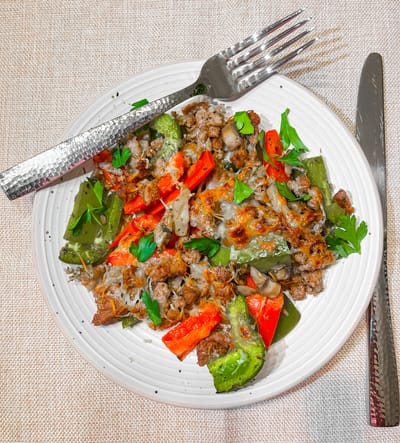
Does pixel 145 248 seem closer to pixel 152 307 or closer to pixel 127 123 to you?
pixel 152 307

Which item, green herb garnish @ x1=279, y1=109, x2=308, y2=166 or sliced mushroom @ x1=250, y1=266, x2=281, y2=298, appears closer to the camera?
sliced mushroom @ x1=250, y1=266, x2=281, y2=298

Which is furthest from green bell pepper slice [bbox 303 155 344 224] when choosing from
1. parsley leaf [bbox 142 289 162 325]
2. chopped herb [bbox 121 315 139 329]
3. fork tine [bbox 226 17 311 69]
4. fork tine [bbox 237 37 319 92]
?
chopped herb [bbox 121 315 139 329]

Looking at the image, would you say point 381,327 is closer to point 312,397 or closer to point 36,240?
point 312,397

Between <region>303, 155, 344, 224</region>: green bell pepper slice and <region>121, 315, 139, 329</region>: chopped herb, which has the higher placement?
<region>303, 155, 344, 224</region>: green bell pepper slice

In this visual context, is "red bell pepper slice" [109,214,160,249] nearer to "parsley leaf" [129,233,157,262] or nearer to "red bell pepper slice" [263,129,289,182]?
"parsley leaf" [129,233,157,262]

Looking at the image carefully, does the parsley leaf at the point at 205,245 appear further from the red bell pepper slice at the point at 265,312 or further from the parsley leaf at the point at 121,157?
the parsley leaf at the point at 121,157

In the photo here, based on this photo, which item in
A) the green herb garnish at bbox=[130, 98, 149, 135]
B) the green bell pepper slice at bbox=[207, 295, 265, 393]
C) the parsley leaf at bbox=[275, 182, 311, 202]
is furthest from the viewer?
the green herb garnish at bbox=[130, 98, 149, 135]
